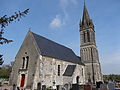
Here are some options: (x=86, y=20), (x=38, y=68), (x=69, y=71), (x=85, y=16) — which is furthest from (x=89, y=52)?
(x=38, y=68)

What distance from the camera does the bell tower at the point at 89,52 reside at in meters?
30.2

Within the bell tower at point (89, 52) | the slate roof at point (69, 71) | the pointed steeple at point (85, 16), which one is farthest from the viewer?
the pointed steeple at point (85, 16)

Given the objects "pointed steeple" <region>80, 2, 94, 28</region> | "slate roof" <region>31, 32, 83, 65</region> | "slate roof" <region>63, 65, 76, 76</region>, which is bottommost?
"slate roof" <region>63, 65, 76, 76</region>

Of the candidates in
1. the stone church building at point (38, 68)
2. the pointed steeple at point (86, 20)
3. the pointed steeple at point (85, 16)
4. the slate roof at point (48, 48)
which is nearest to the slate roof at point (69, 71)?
the stone church building at point (38, 68)

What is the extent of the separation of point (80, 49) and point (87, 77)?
8266mm

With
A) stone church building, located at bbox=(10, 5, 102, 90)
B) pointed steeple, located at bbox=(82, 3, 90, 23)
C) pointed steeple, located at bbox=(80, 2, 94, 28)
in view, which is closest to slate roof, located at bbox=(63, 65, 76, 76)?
stone church building, located at bbox=(10, 5, 102, 90)

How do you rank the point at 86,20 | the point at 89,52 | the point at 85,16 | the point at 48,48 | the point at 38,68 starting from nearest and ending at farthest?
1. the point at 38,68
2. the point at 48,48
3. the point at 89,52
4. the point at 86,20
5. the point at 85,16

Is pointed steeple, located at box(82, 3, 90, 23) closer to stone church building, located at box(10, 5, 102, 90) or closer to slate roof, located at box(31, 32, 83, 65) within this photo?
slate roof, located at box(31, 32, 83, 65)

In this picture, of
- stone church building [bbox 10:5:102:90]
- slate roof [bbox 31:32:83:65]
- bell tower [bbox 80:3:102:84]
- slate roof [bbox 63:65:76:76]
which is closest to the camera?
stone church building [bbox 10:5:102:90]

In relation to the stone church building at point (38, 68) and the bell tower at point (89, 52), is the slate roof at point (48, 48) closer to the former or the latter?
the stone church building at point (38, 68)

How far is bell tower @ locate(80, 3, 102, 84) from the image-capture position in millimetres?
30188

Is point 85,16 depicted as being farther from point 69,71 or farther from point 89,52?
point 69,71

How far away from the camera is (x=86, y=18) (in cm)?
3644

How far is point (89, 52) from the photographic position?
32.4m
